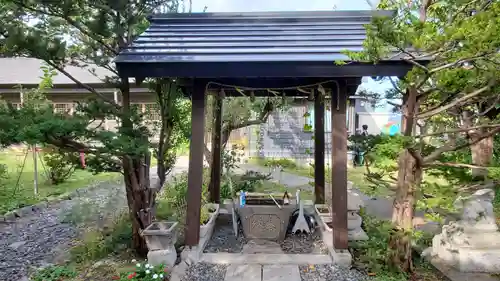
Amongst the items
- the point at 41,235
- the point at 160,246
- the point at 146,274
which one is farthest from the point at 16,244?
the point at 146,274

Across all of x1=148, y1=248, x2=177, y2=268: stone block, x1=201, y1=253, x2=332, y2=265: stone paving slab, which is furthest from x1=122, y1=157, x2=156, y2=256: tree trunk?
x1=201, y1=253, x2=332, y2=265: stone paving slab

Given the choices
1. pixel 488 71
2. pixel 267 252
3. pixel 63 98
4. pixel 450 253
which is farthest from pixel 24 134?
pixel 63 98

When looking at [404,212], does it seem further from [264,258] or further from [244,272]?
[244,272]

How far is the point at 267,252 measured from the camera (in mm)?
4297

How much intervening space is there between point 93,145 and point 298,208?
2932mm

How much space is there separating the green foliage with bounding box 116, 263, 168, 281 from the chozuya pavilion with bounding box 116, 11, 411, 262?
0.59 meters

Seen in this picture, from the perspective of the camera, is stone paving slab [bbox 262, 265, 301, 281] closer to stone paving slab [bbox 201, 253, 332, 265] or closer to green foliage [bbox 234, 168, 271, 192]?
stone paving slab [bbox 201, 253, 332, 265]

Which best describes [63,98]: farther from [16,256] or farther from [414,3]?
[414,3]

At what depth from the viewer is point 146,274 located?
10.9ft

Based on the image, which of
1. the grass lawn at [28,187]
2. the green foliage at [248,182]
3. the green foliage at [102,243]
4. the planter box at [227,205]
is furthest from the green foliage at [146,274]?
the grass lawn at [28,187]

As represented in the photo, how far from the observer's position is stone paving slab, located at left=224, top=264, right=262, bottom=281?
353 centimetres

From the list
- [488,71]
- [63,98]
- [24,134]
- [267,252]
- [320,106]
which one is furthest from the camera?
[63,98]

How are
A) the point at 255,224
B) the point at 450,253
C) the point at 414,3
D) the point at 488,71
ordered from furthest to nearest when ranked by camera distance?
the point at 255,224, the point at 450,253, the point at 414,3, the point at 488,71

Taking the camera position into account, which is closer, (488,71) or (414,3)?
(488,71)
